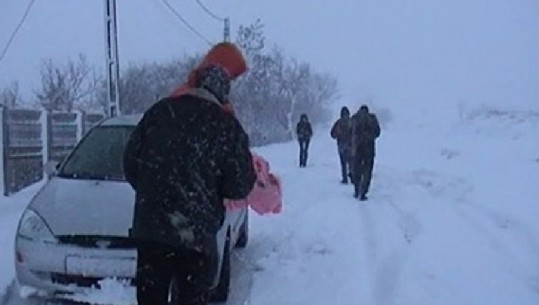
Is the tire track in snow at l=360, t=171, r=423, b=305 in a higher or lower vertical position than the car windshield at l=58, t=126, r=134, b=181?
lower

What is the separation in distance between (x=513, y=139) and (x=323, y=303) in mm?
22404

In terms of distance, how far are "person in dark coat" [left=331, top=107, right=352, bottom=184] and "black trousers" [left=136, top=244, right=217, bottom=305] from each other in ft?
38.4

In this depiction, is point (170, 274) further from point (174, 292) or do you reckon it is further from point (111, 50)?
point (111, 50)

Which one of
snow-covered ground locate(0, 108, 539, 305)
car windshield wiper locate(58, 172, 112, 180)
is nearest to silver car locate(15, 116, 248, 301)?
car windshield wiper locate(58, 172, 112, 180)

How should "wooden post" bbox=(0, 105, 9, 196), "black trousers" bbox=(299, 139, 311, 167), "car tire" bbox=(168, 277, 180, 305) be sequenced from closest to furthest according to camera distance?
"car tire" bbox=(168, 277, 180, 305), "wooden post" bbox=(0, 105, 9, 196), "black trousers" bbox=(299, 139, 311, 167)

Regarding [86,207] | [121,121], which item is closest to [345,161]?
[121,121]

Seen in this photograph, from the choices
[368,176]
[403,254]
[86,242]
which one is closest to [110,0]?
[368,176]

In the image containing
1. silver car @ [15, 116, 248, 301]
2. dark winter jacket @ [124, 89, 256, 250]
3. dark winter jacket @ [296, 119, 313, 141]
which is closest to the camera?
dark winter jacket @ [124, 89, 256, 250]

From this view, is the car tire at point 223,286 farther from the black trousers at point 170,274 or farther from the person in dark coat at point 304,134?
the person in dark coat at point 304,134

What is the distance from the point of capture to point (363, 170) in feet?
41.4

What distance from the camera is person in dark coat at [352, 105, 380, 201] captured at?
12.5 meters

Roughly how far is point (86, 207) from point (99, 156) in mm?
1340

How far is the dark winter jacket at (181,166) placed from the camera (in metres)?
3.38

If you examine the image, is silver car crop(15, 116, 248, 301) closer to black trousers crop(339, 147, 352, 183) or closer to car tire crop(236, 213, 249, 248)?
car tire crop(236, 213, 249, 248)
